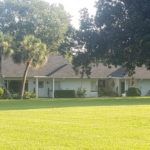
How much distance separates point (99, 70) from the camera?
71.3 m

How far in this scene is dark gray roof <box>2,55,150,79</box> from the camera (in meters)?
66.9

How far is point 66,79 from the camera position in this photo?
68188mm

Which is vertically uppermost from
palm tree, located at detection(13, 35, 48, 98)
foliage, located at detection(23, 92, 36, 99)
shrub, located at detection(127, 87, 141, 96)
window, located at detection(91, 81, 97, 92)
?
palm tree, located at detection(13, 35, 48, 98)

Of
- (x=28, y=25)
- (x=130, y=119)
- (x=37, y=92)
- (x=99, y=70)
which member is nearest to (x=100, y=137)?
(x=130, y=119)

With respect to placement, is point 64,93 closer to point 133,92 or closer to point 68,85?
point 68,85

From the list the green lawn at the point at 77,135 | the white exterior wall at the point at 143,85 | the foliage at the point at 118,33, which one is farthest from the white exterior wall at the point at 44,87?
the green lawn at the point at 77,135

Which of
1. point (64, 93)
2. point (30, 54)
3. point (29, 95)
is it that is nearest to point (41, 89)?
point (64, 93)

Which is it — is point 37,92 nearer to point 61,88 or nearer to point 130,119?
point 61,88

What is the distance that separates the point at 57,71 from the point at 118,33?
21696 millimetres

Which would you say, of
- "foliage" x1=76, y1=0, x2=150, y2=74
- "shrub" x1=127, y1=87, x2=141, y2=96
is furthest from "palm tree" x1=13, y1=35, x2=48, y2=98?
"shrub" x1=127, y1=87, x2=141, y2=96

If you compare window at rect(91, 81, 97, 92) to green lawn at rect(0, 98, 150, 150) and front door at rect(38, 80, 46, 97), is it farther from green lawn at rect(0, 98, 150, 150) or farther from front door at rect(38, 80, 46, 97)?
green lawn at rect(0, 98, 150, 150)

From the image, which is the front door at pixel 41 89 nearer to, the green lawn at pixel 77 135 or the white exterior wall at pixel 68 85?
the white exterior wall at pixel 68 85

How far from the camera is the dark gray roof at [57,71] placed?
66.9 metres

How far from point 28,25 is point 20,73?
19.4m
